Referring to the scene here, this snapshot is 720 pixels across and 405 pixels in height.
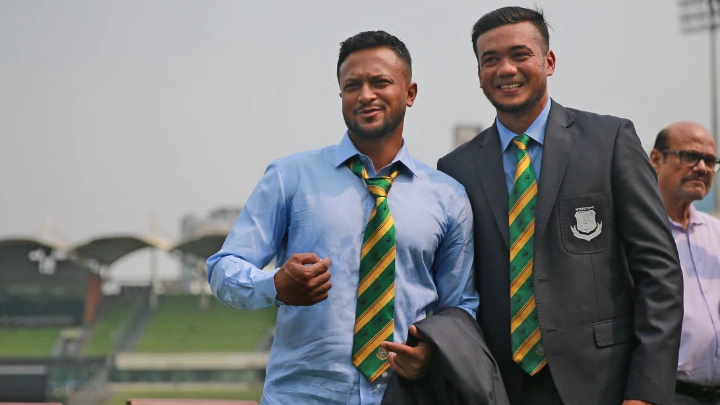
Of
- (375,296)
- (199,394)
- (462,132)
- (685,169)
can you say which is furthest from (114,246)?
(375,296)

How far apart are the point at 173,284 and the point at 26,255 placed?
564 centimetres

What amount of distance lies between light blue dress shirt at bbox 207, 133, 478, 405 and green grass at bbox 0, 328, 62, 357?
34.1m

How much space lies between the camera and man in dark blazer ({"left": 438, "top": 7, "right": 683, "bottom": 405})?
258 cm

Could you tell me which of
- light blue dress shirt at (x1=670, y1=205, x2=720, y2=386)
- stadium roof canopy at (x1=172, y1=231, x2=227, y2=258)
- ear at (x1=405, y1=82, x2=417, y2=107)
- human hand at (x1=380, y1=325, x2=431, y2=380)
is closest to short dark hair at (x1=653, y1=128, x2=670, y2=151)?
light blue dress shirt at (x1=670, y1=205, x2=720, y2=386)

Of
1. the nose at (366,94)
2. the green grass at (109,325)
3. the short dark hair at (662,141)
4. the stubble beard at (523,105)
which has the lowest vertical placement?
the green grass at (109,325)

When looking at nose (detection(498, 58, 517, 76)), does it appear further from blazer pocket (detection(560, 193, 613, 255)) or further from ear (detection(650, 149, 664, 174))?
ear (detection(650, 149, 664, 174))

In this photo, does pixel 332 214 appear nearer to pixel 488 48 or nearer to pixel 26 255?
pixel 488 48

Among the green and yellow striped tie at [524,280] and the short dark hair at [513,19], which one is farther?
the short dark hair at [513,19]

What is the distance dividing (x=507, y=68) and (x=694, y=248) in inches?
57.5

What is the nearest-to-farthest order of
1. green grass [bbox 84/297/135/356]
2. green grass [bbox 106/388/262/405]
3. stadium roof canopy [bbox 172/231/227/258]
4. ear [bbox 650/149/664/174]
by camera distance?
ear [bbox 650/149/664/174] < green grass [bbox 106/388/262/405] < stadium roof canopy [bbox 172/231/227/258] < green grass [bbox 84/297/135/356]

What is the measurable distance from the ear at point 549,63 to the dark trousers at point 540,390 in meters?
0.86

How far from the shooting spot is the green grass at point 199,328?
3453cm

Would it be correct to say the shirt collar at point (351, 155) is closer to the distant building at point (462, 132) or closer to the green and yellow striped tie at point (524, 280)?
→ the green and yellow striped tie at point (524, 280)

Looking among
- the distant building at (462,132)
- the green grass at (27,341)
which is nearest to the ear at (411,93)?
the green grass at (27,341)
